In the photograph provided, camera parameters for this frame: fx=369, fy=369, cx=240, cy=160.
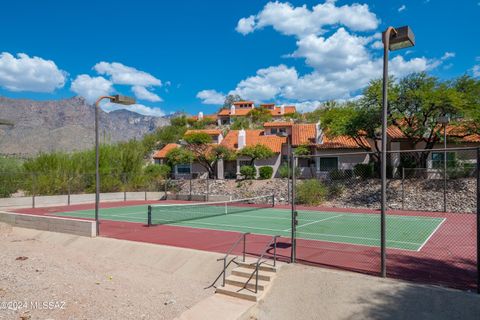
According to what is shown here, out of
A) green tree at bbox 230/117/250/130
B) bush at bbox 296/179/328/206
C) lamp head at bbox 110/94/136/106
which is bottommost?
bush at bbox 296/179/328/206

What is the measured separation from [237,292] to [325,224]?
9.44m

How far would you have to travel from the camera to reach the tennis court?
43.0 ft

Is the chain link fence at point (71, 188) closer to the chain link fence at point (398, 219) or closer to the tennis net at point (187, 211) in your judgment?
the tennis net at point (187, 211)

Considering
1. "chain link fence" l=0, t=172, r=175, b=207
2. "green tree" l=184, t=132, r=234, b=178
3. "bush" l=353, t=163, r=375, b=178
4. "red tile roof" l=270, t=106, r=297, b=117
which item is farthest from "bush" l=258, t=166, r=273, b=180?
"red tile roof" l=270, t=106, r=297, b=117

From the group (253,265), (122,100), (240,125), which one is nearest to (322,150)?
(122,100)

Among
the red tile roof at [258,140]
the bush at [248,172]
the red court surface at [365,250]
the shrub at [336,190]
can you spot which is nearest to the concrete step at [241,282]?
the red court surface at [365,250]

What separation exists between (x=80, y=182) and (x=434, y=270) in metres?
25.9

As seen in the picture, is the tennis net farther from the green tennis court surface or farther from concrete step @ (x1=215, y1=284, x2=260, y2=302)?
concrete step @ (x1=215, y1=284, x2=260, y2=302)

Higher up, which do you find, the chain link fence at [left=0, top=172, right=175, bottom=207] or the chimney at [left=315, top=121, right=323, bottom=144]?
the chimney at [left=315, top=121, right=323, bottom=144]

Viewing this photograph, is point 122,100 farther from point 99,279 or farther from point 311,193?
point 311,193

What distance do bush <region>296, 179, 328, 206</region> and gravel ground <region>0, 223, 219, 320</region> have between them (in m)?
15.1

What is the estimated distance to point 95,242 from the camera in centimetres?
1295

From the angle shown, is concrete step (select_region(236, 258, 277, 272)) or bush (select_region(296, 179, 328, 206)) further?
bush (select_region(296, 179, 328, 206))

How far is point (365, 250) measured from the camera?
11.0m
